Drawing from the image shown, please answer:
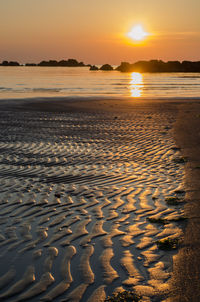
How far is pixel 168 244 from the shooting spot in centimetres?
625

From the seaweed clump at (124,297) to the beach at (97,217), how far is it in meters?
0.09

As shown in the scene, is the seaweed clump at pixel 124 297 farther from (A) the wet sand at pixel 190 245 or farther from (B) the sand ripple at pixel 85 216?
(A) the wet sand at pixel 190 245

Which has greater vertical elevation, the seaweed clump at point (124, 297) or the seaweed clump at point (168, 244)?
the seaweed clump at point (124, 297)

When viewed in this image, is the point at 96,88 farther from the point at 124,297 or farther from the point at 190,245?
the point at 124,297

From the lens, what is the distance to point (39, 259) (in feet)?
18.7

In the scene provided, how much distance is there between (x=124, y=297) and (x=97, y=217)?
294cm

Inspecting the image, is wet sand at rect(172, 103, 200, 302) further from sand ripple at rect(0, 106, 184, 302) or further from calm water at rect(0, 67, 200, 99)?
calm water at rect(0, 67, 200, 99)

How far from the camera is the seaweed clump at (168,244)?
20.2 ft

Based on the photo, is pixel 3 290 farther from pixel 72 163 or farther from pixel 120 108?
pixel 120 108

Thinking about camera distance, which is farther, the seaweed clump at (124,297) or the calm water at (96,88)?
the calm water at (96,88)

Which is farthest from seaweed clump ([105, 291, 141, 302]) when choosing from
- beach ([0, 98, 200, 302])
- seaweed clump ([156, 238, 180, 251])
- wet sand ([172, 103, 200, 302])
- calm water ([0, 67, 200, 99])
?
calm water ([0, 67, 200, 99])

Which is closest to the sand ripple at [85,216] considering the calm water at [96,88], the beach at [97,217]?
the beach at [97,217]

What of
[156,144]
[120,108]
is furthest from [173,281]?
[120,108]

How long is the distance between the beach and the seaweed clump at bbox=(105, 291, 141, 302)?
87mm
